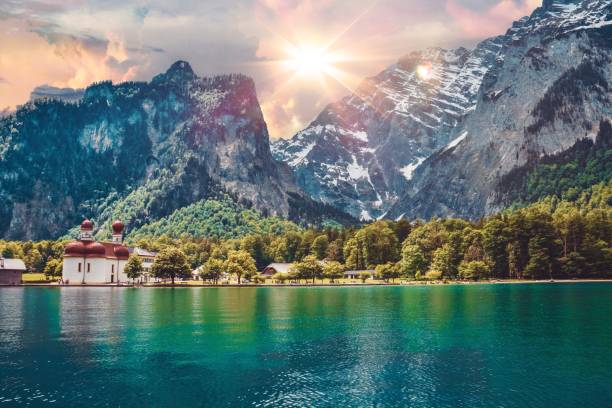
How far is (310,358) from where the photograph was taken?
51469 millimetres

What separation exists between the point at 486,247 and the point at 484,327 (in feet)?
394

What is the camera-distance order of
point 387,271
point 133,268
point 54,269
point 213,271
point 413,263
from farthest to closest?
point 54,269 < point 387,271 < point 413,263 < point 213,271 < point 133,268

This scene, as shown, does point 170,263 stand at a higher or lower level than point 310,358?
higher

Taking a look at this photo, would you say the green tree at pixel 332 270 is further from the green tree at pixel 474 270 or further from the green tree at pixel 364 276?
the green tree at pixel 474 270

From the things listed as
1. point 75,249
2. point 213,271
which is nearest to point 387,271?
point 213,271

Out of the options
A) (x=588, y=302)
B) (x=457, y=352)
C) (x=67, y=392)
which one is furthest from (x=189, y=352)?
(x=588, y=302)

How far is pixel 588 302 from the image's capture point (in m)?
99.0

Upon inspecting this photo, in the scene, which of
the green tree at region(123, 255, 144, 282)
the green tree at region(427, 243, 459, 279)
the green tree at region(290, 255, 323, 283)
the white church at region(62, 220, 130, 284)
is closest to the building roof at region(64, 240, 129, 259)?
the white church at region(62, 220, 130, 284)

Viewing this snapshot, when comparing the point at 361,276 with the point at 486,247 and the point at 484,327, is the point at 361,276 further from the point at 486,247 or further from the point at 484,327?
the point at 484,327

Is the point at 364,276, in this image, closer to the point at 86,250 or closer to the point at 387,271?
the point at 387,271

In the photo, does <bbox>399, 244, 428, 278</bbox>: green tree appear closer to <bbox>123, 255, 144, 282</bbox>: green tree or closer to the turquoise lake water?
<bbox>123, 255, 144, 282</bbox>: green tree

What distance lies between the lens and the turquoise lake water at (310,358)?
39094mm

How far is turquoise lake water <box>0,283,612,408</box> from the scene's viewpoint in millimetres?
39094

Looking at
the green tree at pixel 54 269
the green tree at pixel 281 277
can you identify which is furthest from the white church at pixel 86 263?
the green tree at pixel 281 277
